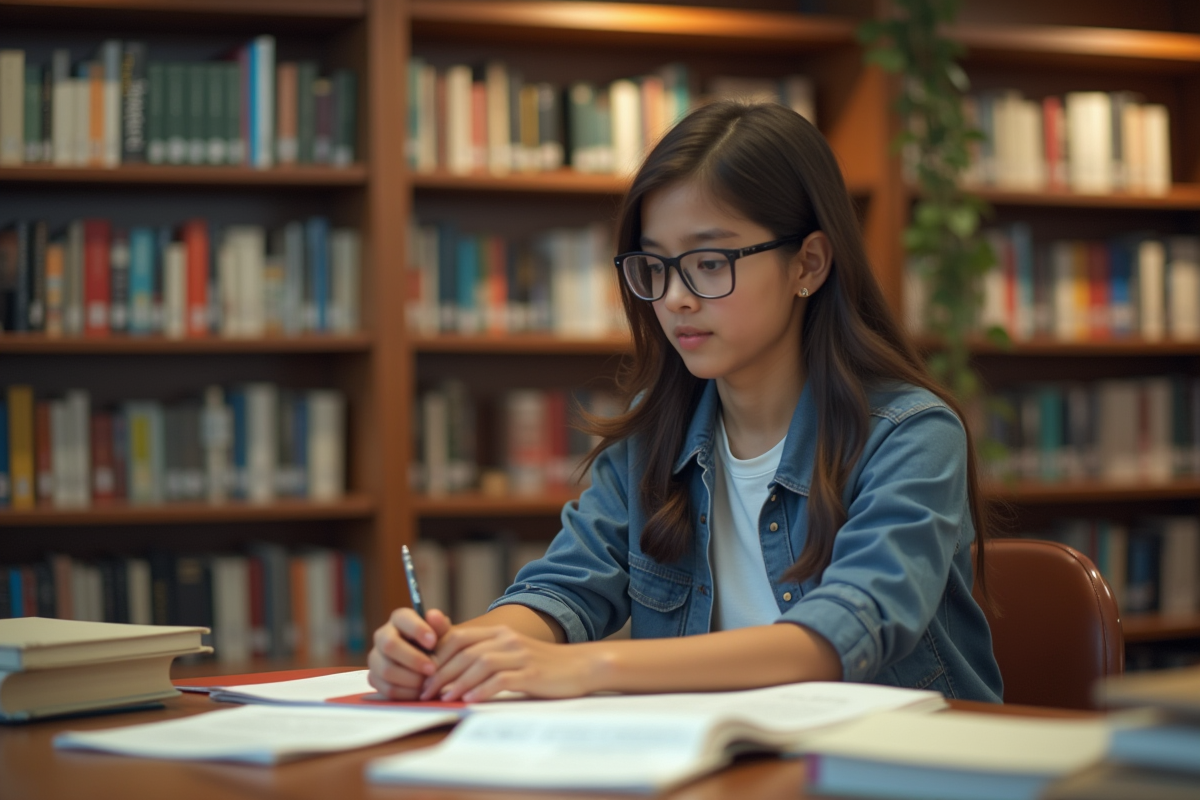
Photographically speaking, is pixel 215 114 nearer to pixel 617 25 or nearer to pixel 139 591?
pixel 617 25

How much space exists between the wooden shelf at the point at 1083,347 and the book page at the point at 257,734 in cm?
238

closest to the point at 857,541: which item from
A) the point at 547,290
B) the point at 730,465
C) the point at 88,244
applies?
the point at 730,465

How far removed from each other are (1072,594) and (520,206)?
215cm

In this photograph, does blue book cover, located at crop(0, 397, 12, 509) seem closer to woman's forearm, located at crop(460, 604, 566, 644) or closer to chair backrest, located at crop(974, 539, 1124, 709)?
woman's forearm, located at crop(460, 604, 566, 644)

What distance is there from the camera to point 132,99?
2.79 m

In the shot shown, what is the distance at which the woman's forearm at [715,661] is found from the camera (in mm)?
1113

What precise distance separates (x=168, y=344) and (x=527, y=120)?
3.36 feet

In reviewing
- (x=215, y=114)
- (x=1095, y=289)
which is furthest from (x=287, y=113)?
(x=1095, y=289)

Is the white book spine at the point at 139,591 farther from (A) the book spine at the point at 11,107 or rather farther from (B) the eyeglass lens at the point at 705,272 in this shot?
(B) the eyeglass lens at the point at 705,272

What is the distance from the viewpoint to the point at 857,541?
125 cm

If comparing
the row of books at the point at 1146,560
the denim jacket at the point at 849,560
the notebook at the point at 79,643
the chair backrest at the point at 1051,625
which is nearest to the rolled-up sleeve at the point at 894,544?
the denim jacket at the point at 849,560

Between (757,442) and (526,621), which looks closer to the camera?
(526,621)

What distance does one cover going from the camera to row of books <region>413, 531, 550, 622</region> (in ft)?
9.79

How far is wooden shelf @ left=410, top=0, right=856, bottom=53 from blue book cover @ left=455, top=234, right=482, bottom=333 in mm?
538
